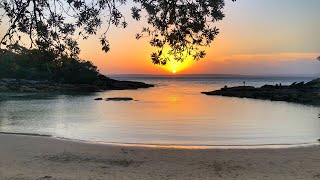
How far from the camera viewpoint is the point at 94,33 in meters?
9.96

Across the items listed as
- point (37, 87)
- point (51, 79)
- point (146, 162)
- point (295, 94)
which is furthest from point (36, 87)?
point (146, 162)

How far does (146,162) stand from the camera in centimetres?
1404

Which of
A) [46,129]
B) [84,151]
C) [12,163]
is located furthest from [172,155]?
[46,129]

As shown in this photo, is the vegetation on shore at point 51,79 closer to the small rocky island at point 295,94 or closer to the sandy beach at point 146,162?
the small rocky island at point 295,94

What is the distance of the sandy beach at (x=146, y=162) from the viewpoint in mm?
11883

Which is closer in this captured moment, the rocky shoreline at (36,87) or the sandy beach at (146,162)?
the sandy beach at (146,162)

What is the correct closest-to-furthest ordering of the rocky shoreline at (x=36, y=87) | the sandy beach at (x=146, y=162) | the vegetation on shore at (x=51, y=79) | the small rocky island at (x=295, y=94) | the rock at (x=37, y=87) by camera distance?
1. the sandy beach at (x=146, y=162)
2. the small rocky island at (x=295, y=94)
3. the rocky shoreline at (x=36, y=87)
4. the rock at (x=37, y=87)
5. the vegetation on shore at (x=51, y=79)

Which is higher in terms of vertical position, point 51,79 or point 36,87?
point 51,79

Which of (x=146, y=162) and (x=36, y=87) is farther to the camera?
(x=36, y=87)

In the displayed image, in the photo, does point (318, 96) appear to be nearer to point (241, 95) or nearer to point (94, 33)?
point (241, 95)

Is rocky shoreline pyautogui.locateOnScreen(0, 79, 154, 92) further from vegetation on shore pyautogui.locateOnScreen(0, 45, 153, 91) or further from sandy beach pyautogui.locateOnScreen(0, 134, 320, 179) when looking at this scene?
sandy beach pyautogui.locateOnScreen(0, 134, 320, 179)

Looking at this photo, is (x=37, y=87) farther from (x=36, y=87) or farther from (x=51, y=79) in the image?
(x=51, y=79)

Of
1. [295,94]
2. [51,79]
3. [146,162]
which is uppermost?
[51,79]

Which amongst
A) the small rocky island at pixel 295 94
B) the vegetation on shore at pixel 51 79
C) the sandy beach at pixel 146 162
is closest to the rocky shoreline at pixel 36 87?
the vegetation on shore at pixel 51 79
